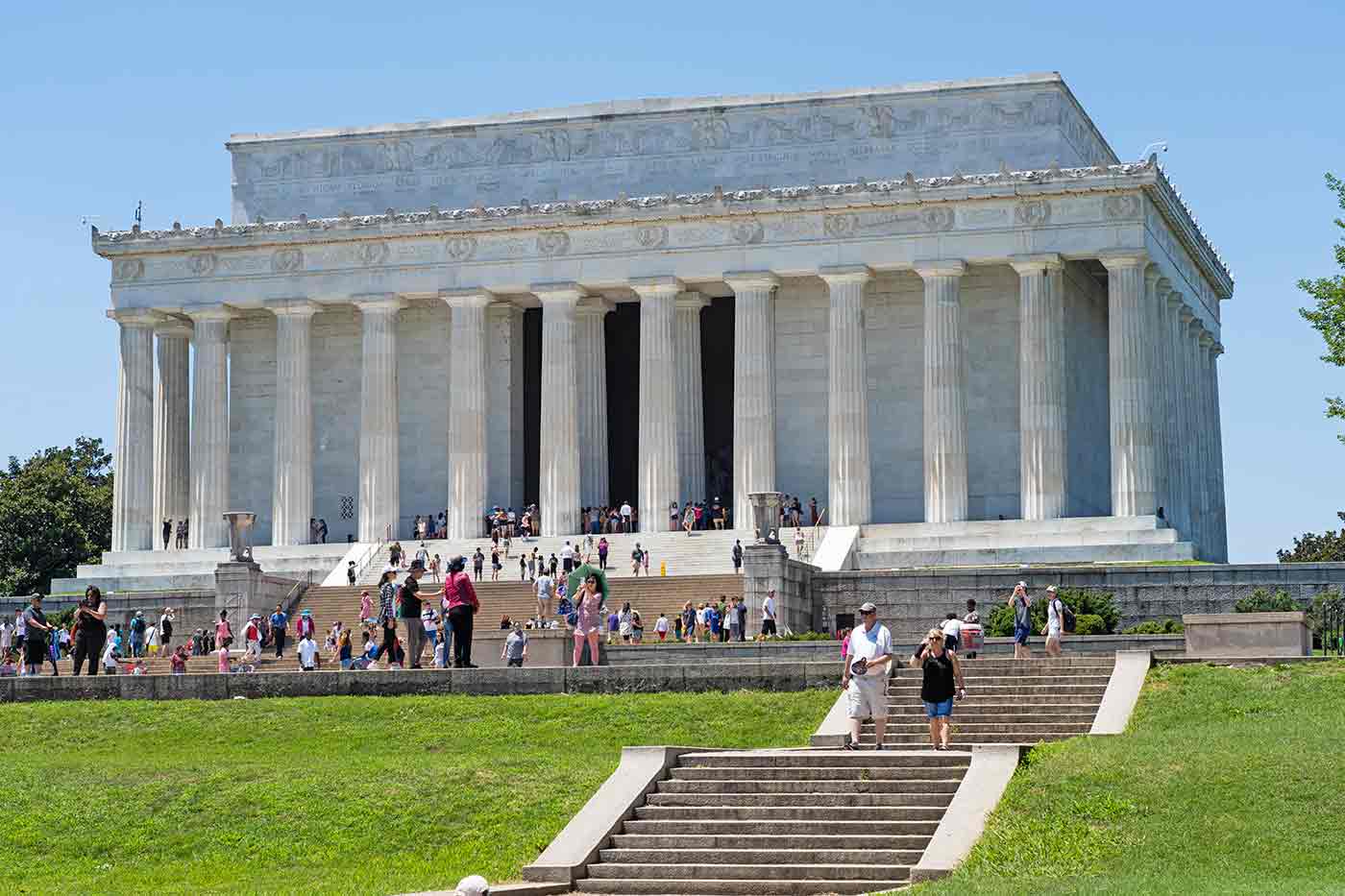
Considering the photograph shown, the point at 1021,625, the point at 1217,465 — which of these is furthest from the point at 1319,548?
the point at 1021,625

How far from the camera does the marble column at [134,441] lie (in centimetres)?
8206

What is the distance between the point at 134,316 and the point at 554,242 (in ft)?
49.4

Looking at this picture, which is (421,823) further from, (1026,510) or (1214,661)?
(1026,510)

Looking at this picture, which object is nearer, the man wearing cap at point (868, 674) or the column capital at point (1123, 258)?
the man wearing cap at point (868, 674)

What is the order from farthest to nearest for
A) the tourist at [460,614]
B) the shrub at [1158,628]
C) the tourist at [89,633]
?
the shrub at [1158,628] → the tourist at [89,633] → the tourist at [460,614]

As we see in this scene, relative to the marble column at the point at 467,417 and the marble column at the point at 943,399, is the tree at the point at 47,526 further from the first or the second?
the marble column at the point at 943,399

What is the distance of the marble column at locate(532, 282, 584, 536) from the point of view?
7775 centimetres

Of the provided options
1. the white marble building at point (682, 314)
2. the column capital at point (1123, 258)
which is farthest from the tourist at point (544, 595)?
the column capital at point (1123, 258)

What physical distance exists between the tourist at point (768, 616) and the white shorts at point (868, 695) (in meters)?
27.1

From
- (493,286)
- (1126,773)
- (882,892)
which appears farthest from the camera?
(493,286)

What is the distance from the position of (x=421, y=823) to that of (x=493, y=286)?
162 ft

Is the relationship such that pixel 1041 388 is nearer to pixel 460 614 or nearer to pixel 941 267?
pixel 941 267

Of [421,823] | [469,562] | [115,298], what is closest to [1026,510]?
[469,562]

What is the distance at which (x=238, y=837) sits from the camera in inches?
1206
